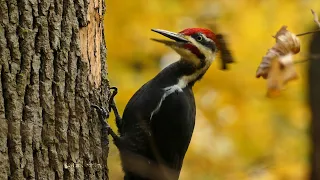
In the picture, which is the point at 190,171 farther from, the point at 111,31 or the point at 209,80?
the point at 111,31

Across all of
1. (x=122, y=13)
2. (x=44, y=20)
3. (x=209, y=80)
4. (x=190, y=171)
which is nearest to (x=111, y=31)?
(x=122, y=13)

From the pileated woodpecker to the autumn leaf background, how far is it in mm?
1189

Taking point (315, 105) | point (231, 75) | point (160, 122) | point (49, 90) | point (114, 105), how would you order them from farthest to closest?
point (231, 75) → point (315, 105) → point (160, 122) → point (114, 105) → point (49, 90)

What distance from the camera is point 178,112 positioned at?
3.32 m

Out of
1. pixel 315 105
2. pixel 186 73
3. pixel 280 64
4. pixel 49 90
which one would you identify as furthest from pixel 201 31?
pixel 315 105

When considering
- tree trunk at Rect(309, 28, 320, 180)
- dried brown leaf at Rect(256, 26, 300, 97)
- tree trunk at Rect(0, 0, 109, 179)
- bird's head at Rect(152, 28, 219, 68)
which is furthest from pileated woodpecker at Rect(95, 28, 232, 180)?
tree trunk at Rect(309, 28, 320, 180)

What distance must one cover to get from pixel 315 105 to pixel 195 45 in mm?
1636

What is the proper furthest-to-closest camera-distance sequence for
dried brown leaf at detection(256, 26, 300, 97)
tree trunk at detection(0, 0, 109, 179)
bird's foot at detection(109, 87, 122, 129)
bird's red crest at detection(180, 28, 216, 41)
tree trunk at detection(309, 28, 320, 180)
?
tree trunk at detection(309, 28, 320, 180)
bird's red crest at detection(180, 28, 216, 41)
bird's foot at detection(109, 87, 122, 129)
tree trunk at detection(0, 0, 109, 179)
dried brown leaf at detection(256, 26, 300, 97)

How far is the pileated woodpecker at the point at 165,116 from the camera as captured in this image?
322 centimetres

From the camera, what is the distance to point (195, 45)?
336 cm

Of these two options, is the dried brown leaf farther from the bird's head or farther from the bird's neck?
the bird's neck

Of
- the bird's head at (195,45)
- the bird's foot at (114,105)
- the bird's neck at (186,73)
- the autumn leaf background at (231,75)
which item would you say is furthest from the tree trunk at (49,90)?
the autumn leaf background at (231,75)

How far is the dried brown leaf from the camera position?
1.92 metres

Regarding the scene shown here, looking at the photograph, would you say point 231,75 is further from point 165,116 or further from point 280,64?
point 280,64
